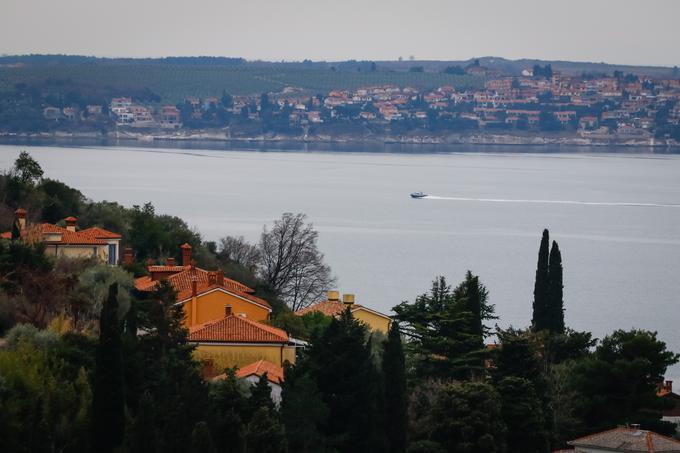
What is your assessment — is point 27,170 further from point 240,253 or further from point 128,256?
point 128,256

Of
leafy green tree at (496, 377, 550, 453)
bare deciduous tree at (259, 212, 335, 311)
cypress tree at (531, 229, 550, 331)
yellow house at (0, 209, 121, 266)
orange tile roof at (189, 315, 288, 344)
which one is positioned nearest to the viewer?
leafy green tree at (496, 377, 550, 453)

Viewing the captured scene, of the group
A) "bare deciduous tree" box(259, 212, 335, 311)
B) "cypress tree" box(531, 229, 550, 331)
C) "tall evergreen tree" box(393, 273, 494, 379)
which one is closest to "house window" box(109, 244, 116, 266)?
"bare deciduous tree" box(259, 212, 335, 311)

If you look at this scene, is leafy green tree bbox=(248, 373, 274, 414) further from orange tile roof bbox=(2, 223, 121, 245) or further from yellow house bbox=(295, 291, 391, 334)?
orange tile roof bbox=(2, 223, 121, 245)

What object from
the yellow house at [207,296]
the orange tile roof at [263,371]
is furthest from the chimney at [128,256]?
the orange tile roof at [263,371]

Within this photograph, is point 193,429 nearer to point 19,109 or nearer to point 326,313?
point 326,313

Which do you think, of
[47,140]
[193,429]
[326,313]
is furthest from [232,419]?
[47,140]

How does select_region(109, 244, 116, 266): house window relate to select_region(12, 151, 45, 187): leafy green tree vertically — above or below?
below
